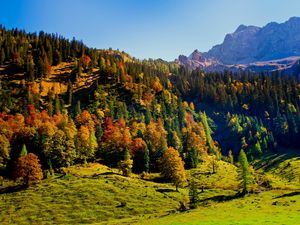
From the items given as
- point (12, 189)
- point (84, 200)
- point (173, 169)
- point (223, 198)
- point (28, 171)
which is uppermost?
point (28, 171)

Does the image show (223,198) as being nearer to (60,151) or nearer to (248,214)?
(248,214)

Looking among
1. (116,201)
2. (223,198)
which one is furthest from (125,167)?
(223,198)

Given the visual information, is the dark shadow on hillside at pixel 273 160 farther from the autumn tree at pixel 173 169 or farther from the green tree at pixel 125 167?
the green tree at pixel 125 167

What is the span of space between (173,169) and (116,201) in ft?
96.8

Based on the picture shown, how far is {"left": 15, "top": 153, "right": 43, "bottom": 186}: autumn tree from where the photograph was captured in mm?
105062

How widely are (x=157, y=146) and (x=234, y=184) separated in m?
40.6

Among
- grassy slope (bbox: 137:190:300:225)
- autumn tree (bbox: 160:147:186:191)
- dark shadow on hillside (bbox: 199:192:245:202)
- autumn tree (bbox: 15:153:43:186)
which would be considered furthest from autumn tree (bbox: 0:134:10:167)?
dark shadow on hillside (bbox: 199:192:245:202)

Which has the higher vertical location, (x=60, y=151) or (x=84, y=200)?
(x=60, y=151)

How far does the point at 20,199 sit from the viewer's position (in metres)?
93.1

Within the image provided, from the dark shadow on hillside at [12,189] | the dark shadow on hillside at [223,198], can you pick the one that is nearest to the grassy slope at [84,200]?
the dark shadow on hillside at [12,189]

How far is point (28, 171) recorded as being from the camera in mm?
105250

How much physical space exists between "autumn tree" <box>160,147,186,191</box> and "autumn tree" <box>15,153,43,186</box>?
43.0m

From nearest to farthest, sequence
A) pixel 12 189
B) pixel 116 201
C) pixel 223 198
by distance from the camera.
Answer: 1. pixel 116 201
2. pixel 223 198
3. pixel 12 189

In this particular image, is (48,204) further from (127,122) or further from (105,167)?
(127,122)
